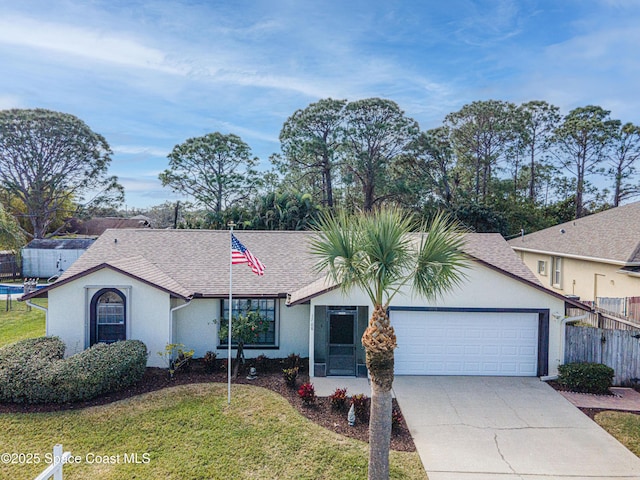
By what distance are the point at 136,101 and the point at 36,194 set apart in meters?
26.1

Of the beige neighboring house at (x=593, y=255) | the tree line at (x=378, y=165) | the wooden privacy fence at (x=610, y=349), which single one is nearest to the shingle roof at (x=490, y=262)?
the wooden privacy fence at (x=610, y=349)

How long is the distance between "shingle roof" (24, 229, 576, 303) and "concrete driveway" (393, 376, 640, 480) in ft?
11.0

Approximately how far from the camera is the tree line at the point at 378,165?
33.9 metres

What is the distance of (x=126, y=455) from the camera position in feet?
22.6

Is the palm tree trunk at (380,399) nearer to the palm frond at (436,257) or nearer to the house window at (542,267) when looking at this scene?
the palm frond at (436,257)

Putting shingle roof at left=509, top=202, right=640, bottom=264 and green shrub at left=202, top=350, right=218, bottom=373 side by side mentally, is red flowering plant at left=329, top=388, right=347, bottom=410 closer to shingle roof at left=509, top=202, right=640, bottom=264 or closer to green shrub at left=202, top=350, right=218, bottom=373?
green shrub at left=202, top=350, right=218, bottom=373

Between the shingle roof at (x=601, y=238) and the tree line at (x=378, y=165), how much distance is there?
8.41m

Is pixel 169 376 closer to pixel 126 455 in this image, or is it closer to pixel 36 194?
pixel 126 455

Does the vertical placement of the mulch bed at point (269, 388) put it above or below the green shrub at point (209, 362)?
below

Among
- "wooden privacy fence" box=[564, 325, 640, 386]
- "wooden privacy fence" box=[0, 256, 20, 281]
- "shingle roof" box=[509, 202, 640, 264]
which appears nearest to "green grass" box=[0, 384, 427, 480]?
"wooden privacy fence" box=[564, 325, 640, 386]

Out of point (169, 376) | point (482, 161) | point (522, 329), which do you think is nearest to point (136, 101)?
point (169, 376)

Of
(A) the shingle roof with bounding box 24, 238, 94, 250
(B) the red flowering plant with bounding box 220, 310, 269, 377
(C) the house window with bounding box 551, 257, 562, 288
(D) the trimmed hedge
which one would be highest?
(A) the shingle roof with bounding box 24, 238, 94, 250

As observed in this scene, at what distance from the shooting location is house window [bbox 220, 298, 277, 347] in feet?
40.3

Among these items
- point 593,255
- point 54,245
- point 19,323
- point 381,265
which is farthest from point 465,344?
point 54,245
